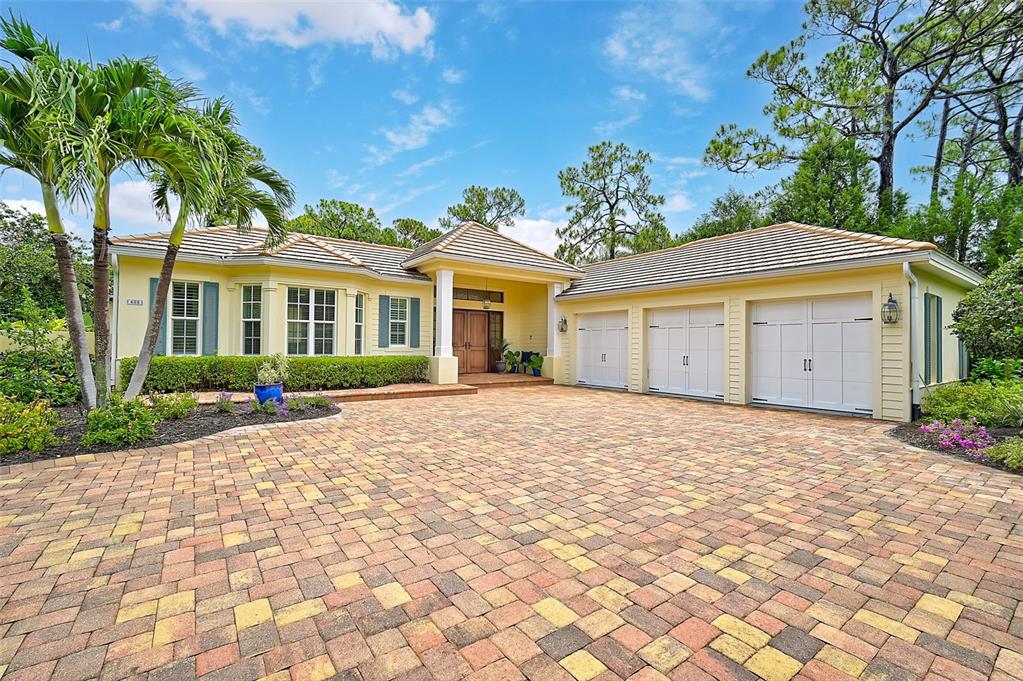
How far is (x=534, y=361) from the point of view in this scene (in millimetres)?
15180

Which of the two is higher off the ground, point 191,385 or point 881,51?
point 881,51

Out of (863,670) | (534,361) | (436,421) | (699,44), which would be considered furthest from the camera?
(534,361)

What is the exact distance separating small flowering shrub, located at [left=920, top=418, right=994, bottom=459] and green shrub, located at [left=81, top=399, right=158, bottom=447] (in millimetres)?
10001

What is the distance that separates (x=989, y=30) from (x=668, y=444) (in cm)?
1854

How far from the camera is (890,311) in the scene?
7.94 meters

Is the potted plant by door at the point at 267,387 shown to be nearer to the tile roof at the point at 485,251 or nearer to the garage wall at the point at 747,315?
the tile roof at the point at 485,251

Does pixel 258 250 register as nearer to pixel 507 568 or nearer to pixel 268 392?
pixel 268 392

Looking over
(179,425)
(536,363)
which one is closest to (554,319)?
(536,363)

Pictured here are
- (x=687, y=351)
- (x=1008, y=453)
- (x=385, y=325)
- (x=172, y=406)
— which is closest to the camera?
(x=1008, y=453)

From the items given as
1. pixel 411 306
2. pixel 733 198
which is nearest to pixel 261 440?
pixel 411 306

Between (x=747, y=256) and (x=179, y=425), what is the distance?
11.5 m

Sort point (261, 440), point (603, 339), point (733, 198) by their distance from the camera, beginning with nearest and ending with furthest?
1. point (261, 440)
2. point (603, 339)
3. point (733, 198)

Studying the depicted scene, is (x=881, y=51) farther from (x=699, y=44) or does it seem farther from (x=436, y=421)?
(x=436, y=421)

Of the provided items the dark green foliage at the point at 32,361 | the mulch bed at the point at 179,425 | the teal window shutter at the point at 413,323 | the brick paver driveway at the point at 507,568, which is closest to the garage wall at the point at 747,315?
the brick paver driveway at the point at 507,568
